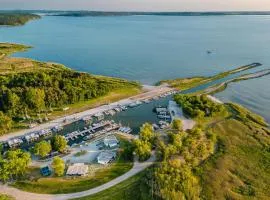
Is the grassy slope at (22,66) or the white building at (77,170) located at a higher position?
the grassy slope at (22,66)

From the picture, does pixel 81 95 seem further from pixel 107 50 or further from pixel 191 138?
pixel 107 50

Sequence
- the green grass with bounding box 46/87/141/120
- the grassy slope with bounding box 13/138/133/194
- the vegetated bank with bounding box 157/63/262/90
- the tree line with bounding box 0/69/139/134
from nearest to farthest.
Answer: the grassy slope with bounding box 13/138/133/194, the tree line with bounding box 0/69/139/134, the green grass with bounding box 46/87/141/120, the vegetated bank with bounding box 157/63/262/90

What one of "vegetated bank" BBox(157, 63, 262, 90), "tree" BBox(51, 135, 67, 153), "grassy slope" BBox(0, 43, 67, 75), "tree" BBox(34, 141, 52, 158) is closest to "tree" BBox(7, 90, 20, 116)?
"tree" BBox(51, 135, 67, 153)

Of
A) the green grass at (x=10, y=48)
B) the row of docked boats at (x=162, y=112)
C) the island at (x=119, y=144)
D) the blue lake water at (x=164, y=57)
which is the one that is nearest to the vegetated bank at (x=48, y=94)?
the island at (x=119, y=144)

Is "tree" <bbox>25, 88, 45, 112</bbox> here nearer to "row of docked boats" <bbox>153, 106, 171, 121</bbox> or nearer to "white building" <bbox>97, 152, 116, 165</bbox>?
"white building" <bbox>97, 152, 116, 165</bbox>

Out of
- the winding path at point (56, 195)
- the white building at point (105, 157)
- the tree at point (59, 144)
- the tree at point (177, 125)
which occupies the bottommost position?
the winding path at point (56, 195)

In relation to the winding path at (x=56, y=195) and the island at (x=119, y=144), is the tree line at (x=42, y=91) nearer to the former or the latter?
the island at (x=119, y=144)
